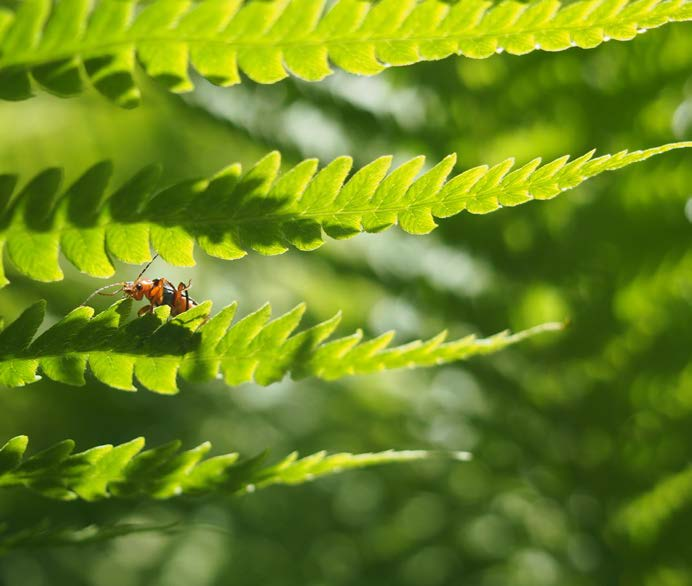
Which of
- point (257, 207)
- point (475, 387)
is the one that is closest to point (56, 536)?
point (257, 207)

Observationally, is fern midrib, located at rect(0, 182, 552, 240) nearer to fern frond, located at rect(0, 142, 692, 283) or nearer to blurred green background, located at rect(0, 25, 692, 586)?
fern frond, located at rect(0, 142, 692, 283)

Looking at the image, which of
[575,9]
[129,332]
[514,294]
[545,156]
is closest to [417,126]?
[545,156]

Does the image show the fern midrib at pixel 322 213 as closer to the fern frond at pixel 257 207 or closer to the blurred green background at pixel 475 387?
the fern frond at pixel 257 207

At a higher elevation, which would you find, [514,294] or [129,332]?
[129,332]

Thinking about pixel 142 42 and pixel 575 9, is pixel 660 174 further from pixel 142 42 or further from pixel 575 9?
pixel 142 42

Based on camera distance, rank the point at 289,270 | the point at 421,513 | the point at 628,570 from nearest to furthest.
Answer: the point at 628,570 → the point at 421,513 → the point at 289,270

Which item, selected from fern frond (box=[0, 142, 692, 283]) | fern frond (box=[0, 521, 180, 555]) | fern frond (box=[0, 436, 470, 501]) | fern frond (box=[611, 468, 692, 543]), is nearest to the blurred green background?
fern frond (box=[611, 468, 692, 543])
